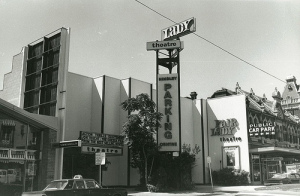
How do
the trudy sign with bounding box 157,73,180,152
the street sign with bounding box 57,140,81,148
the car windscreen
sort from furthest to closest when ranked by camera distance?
1. the trudy sign with bounding box 157,73,180,152
2. the street sign with bounding box 57,140,81,148
3. the car windscreen

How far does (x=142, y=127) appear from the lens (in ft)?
91.9

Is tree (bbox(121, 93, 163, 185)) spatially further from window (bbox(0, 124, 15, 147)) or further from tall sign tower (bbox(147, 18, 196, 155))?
window (bbox(0, 124, 15, 147))

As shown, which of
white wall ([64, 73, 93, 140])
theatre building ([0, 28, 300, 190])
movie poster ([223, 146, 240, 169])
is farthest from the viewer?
movie poster ([223, 146, 240, 169])

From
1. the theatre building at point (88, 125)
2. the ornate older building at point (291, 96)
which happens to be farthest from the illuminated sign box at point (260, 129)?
the ornate older building at point (291, 96)

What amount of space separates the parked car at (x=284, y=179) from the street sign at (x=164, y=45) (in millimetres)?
19066

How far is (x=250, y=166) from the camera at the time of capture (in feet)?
126

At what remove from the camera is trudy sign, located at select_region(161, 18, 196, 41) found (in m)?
32.1

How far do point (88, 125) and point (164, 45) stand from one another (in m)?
10.6

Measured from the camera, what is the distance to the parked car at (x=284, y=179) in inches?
1478

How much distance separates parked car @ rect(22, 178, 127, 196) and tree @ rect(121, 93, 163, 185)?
12.2m

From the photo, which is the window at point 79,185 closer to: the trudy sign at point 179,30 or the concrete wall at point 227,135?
the trudy sign at point 179,30

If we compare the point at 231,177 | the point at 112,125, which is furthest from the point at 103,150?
the point at 231,177

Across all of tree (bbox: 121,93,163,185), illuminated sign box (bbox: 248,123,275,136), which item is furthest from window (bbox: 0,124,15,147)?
illuminated sign box (bbox: 248,123,275,136)

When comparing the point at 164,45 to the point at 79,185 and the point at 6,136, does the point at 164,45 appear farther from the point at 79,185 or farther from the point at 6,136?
the point at 79,185
